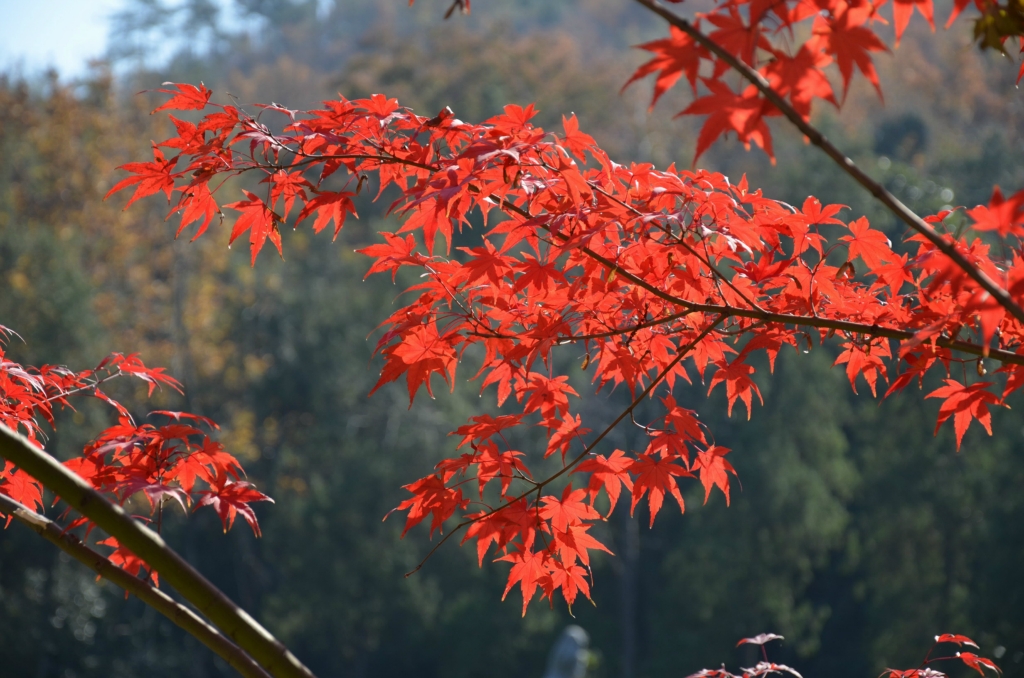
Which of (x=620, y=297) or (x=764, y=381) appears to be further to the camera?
(x=764, y=381)

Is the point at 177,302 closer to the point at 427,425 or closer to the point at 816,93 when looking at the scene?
the point at 427,425

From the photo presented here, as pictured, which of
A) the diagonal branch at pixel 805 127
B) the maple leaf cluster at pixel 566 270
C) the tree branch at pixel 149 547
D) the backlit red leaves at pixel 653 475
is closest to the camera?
the diagonal branch at pixel 805 127

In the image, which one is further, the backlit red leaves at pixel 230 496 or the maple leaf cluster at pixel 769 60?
the backlit red leaves at pixel 230 496

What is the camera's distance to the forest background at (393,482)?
25.3ft

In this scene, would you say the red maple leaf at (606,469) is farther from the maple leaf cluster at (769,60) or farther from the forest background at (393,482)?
the forest background at (393,482)

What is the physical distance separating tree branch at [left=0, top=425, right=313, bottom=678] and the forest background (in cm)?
663

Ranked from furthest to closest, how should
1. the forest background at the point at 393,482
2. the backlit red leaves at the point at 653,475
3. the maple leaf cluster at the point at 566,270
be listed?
the forest background at the point at 393,482 → the backlit red leaves at the point at 653,475 → the maple leaf cluster at the point at 566,270

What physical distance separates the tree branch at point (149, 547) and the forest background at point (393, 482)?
21.8ft

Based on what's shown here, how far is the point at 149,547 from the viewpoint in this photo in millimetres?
904

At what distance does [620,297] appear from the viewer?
131 centimetres

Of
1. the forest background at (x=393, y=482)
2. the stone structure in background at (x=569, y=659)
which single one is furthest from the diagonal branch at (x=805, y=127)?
the forest background at (x=393, y=482)

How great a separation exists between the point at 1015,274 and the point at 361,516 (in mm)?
8753

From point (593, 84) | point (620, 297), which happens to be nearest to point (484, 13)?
point (593, 84)

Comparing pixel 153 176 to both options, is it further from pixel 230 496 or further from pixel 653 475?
pixel 653 475
